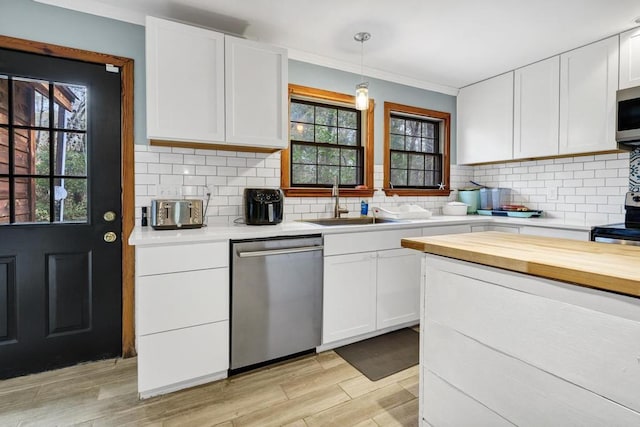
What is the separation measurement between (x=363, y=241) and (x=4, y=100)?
101 inches

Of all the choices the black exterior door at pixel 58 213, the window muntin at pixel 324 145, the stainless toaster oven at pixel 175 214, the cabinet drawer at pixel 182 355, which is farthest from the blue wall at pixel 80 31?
the cabinet drawer at pixel 182 355

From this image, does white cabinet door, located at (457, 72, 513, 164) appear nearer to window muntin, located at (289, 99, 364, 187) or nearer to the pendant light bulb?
window muntin, located at (289, 99, 364, 187)

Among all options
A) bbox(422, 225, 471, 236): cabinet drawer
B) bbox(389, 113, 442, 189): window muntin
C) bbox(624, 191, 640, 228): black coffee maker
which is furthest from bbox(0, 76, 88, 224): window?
bbox(624, 191, 640, 228): black coffee maker

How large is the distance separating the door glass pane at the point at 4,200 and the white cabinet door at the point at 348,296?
6.85ft

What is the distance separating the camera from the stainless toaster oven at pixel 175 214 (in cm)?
214

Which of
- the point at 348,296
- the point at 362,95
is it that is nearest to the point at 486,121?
the point at 362,95

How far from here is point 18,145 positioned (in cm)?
209

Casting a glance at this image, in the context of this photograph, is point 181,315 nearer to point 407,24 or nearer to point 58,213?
point 58,213

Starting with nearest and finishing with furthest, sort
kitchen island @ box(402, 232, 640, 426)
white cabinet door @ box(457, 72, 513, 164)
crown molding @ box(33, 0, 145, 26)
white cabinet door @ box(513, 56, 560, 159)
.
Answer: kitchen island @ box(402, 232, 640, 426), crown molding @ box(33, 0, 145, 26), white cabinet door @ box(513, 56, 560, 159), white cabinet door @ box(457, 72, 513, 164)

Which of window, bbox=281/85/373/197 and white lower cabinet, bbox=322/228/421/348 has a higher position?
window, bbox=281/85/373/197

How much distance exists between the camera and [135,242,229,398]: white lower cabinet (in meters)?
1.85

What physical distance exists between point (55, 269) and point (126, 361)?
2.63 ft

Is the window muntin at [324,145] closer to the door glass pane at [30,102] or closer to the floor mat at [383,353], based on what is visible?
the floor mat at [383,353]

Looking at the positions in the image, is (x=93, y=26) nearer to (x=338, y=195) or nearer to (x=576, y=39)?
(x=338, y=195)
